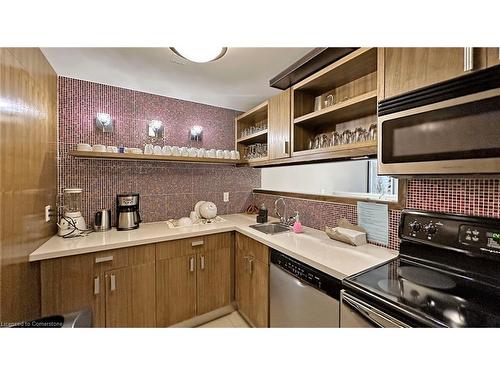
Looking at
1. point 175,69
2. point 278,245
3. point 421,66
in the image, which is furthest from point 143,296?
point 421,66

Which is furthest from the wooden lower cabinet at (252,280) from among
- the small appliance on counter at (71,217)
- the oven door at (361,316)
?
the small appliance on counter at (71,217)

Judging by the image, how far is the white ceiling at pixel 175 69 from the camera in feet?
4.66

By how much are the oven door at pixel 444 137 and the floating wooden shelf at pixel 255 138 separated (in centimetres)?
124

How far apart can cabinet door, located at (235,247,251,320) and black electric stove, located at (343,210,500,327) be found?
41.4 inches

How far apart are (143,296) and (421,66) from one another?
2.11 m

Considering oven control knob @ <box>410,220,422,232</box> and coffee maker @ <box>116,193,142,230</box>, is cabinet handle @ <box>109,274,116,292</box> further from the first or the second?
oven control knob @ <box>410,220,422,232</box>

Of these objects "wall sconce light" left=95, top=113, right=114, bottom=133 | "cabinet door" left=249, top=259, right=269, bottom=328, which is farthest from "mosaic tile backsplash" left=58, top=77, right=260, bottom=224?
"cabinet door" left=249, top=259, right=269, bottom=328

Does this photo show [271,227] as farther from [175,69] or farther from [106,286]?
[175,69]

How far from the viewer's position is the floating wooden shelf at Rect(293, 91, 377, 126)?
3.88 ft

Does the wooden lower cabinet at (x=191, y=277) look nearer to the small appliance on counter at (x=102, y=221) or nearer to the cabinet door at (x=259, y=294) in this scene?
the cabinet door at (x=259, y=294)

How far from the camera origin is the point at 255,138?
2.33 m
